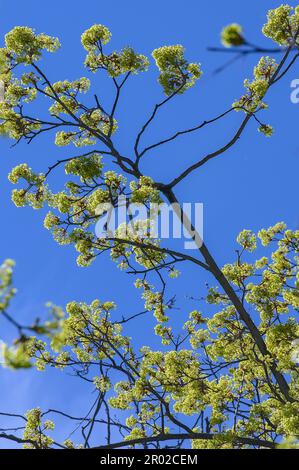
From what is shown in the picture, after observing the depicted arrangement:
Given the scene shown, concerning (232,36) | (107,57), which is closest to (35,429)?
(107,57)

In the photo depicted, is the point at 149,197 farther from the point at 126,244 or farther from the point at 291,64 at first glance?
the point at 291,64

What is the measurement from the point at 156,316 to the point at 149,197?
3.02 meters

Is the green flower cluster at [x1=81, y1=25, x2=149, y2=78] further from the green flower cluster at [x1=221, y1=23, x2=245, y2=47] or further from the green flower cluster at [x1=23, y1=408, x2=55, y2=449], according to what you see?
the green flower cluster at [x1=221, y1=23, x2=245, y2=47]

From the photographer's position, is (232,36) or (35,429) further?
(35,429)

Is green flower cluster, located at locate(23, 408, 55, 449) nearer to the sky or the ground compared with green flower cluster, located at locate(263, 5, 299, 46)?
nearer to the ground

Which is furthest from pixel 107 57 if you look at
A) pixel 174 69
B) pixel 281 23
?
pixel 281 23

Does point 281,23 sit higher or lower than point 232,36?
higher

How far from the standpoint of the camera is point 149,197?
10.3 metres

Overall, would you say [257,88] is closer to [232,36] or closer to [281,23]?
[281,23]

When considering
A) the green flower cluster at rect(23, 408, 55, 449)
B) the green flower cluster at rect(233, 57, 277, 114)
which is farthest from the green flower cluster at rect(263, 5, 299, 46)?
the green flower cluster at rect(23, 408, 55, 449)

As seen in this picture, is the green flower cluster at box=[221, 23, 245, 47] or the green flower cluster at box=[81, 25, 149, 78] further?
the green flower cluster at box=[81, 25, 149, 78]

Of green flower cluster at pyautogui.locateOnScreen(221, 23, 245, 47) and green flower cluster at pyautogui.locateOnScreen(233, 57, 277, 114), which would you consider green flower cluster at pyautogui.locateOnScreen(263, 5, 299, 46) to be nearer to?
green flower cluster at pyautogui.locateOnScreen(233, 57, 277, 114)

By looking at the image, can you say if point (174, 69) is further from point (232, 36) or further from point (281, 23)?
point (232, 36)

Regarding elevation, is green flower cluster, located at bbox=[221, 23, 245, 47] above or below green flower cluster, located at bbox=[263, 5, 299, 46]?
below
